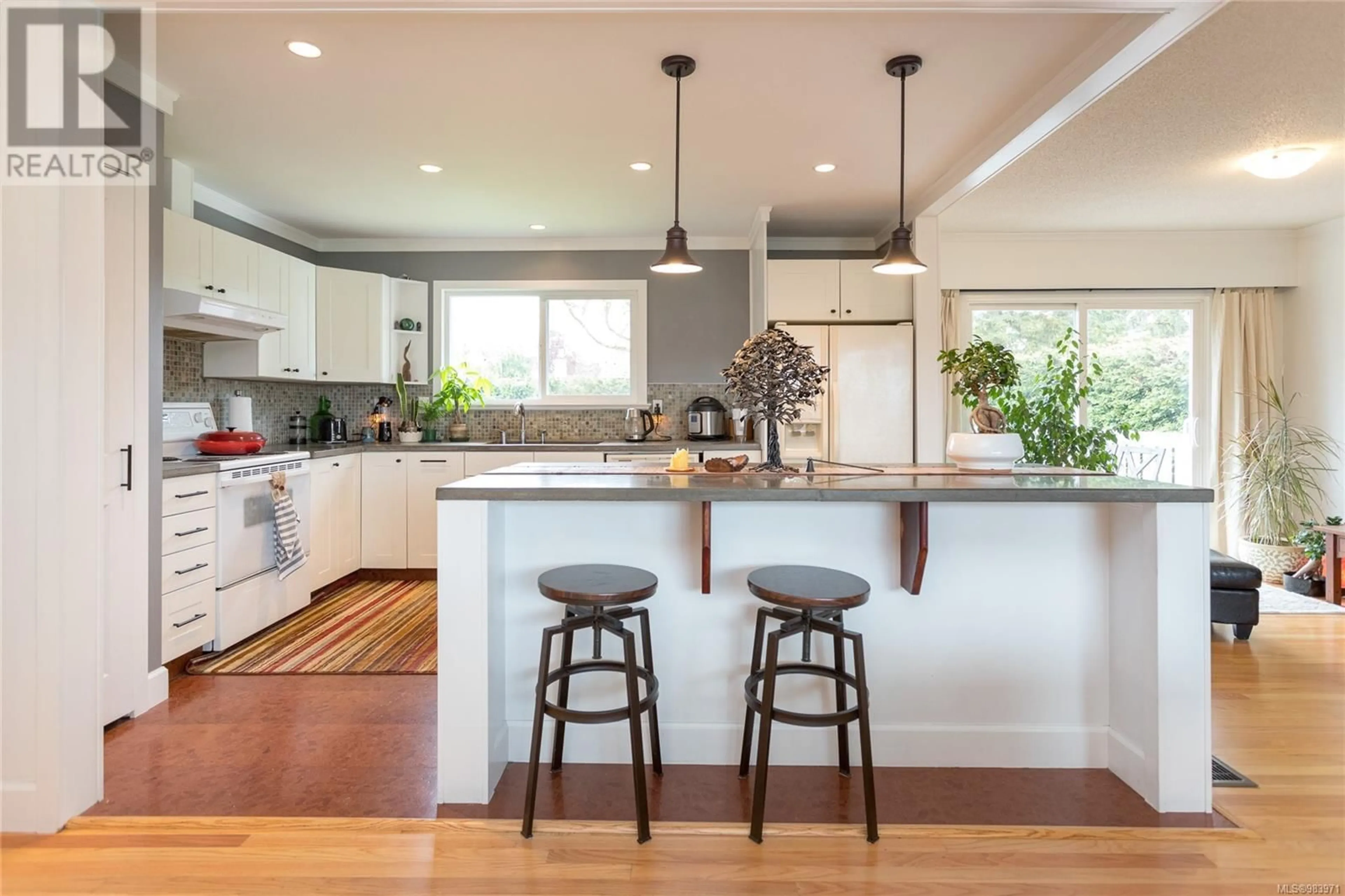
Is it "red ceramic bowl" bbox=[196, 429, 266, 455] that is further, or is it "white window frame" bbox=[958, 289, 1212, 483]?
"white window frame" bbox=[958, 289, 1212, 483]

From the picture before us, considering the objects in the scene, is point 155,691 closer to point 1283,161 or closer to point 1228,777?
point 1228,777

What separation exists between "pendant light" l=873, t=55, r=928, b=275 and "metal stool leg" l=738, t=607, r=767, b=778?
1.71 m

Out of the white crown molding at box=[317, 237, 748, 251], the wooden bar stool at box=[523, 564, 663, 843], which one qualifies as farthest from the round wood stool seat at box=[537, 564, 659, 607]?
the white crown molding at box=[317, 237, 748, 251]

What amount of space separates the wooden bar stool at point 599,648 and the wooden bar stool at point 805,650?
0.30 metres

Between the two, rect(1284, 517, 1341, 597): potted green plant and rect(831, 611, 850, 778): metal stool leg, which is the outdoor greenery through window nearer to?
rect(831, 611, 850, 778): metal stool leg

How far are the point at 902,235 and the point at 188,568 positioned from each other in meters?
3.40

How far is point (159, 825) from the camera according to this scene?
188 centimetres

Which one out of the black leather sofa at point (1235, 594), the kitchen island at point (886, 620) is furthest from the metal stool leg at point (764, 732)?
the black leather sofa at point (1235, 594)

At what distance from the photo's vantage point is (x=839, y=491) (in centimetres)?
186

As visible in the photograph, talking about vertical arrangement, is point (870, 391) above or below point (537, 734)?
above

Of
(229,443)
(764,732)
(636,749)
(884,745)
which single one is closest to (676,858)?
(636,749)

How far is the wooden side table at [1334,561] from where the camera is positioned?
13.7ft

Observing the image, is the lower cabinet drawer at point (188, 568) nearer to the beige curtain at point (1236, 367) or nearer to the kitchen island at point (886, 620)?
the kitchen island at point (886, 620)

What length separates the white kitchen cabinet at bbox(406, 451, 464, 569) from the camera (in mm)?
4750
